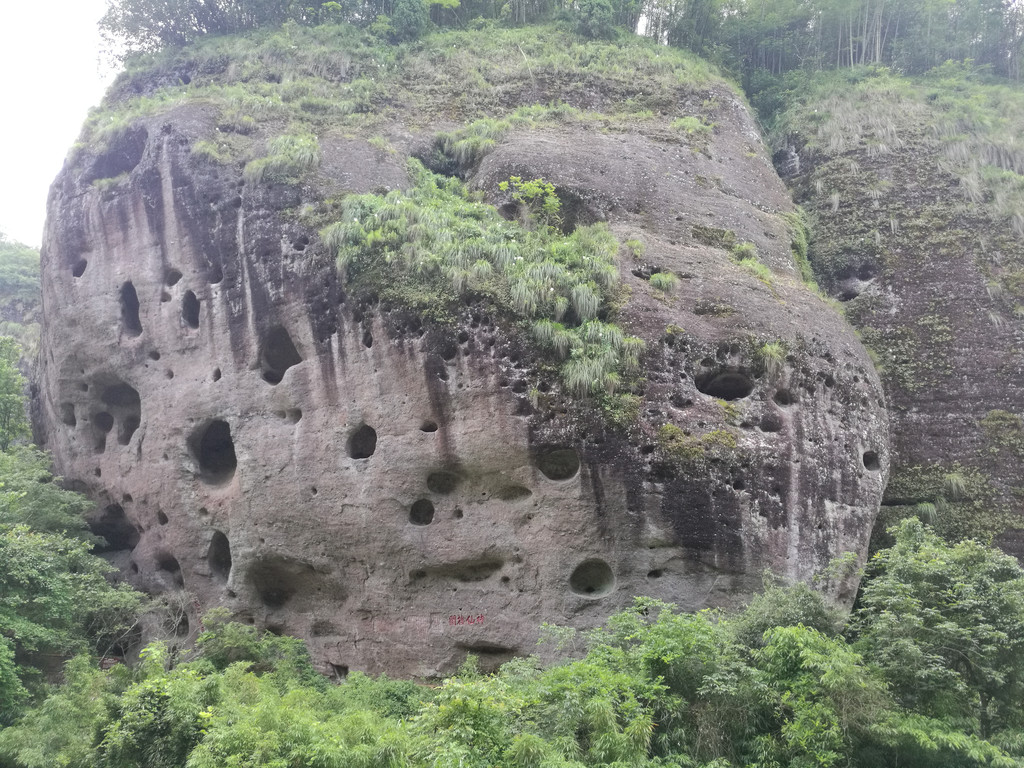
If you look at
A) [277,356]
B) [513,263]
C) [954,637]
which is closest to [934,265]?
[513,263]

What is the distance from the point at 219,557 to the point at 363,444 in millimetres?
4513

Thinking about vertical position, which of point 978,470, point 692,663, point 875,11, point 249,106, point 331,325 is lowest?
point 692,663

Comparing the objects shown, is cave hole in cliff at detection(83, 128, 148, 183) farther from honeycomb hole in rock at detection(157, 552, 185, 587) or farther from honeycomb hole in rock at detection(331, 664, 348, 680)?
honeycomb hole in rock at detection(331, 664, 348, 680)

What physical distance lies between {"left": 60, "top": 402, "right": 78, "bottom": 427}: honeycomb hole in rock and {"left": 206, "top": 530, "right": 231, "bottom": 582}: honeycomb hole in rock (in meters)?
5.42

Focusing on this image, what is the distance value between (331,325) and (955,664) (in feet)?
38.9

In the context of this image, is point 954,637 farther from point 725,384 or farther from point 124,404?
point 124,404

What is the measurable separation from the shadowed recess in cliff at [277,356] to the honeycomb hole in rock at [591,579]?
291 inches

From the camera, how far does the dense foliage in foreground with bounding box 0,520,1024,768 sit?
9203mm

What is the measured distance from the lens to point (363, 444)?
16.0 m

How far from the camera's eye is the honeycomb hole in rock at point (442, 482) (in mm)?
14859

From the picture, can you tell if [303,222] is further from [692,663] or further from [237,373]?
[692,663]

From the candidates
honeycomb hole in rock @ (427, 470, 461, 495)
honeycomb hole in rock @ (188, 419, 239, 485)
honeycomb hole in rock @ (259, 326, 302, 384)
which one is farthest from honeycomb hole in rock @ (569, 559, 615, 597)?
honeycomb hole in rock @ (188, 419, 239, 485)

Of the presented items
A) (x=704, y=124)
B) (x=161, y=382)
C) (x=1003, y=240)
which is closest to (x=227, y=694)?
(x=161, y=382)

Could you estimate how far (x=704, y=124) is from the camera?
820 inches
